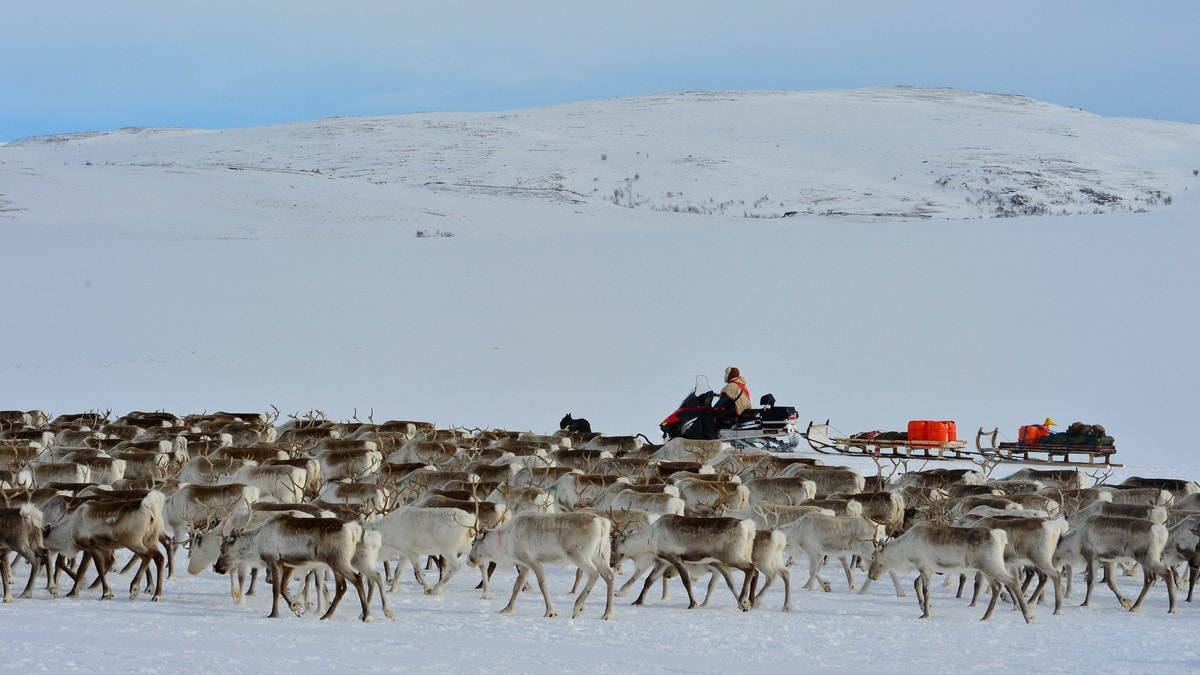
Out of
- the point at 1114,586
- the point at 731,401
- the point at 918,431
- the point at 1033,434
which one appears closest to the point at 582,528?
the point at 1114,586

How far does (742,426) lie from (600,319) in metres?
21.1

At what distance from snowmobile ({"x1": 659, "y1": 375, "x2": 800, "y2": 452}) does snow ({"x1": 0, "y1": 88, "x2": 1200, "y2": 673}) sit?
1593 millimetres

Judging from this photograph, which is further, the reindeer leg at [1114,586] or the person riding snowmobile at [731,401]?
the person riding snowmobile at [731,401]

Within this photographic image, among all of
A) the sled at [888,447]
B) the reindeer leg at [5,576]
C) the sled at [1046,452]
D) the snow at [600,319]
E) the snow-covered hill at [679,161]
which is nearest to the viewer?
the snow at [600,319]

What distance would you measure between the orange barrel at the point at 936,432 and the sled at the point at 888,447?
12 cm

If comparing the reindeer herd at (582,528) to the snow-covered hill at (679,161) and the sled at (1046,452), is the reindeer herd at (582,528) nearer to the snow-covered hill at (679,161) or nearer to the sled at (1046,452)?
the sled at (1046,452)

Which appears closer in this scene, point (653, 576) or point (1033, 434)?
point (653, 576)

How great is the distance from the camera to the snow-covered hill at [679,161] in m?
69.3

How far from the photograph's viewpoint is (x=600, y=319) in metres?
45.3

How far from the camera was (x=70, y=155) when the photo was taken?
89.2 m

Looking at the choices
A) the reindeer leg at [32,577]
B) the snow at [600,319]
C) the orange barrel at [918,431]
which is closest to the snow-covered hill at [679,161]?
the snow at [600,319]

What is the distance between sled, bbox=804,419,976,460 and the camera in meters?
24.1

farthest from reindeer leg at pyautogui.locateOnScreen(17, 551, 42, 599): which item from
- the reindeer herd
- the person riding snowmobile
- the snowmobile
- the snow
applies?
the person riding snowmobile

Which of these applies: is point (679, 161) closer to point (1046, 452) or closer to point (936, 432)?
point (936, 432)
